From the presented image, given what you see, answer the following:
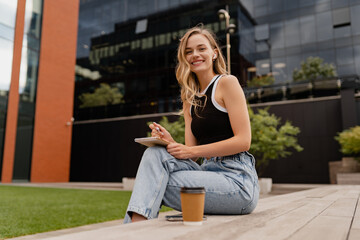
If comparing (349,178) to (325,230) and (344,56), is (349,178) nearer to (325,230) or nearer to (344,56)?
(344,56)

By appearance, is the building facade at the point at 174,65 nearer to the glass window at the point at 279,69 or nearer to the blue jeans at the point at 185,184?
the glass window at the point at 279,69

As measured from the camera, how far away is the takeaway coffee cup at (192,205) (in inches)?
59.0

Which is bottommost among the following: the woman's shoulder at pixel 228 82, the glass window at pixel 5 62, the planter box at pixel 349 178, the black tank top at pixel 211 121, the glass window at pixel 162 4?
the planter box at pixel 349 178

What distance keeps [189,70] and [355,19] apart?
22574mm

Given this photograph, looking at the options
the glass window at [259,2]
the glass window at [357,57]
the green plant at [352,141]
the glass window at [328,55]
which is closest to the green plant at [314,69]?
the glass window at [328,55]

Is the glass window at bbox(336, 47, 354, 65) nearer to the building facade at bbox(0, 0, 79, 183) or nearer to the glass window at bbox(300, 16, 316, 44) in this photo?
the glass window at bbox(300, 16, 316, 44)

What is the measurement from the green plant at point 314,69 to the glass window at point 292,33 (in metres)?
1.64

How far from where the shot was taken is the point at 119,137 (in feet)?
74.1

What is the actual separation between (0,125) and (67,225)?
14.5m

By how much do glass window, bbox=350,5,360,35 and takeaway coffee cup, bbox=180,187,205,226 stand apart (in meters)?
23.5

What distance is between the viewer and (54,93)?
20750 mm

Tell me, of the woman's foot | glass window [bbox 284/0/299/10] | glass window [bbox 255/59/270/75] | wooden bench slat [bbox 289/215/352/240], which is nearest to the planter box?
glass window [bbox 255/59/270/75]

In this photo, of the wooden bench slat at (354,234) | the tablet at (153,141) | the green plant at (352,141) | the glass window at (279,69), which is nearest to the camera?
the wooden bench slat at (354,234)

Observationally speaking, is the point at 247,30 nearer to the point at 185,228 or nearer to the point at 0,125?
the point at 0,125
